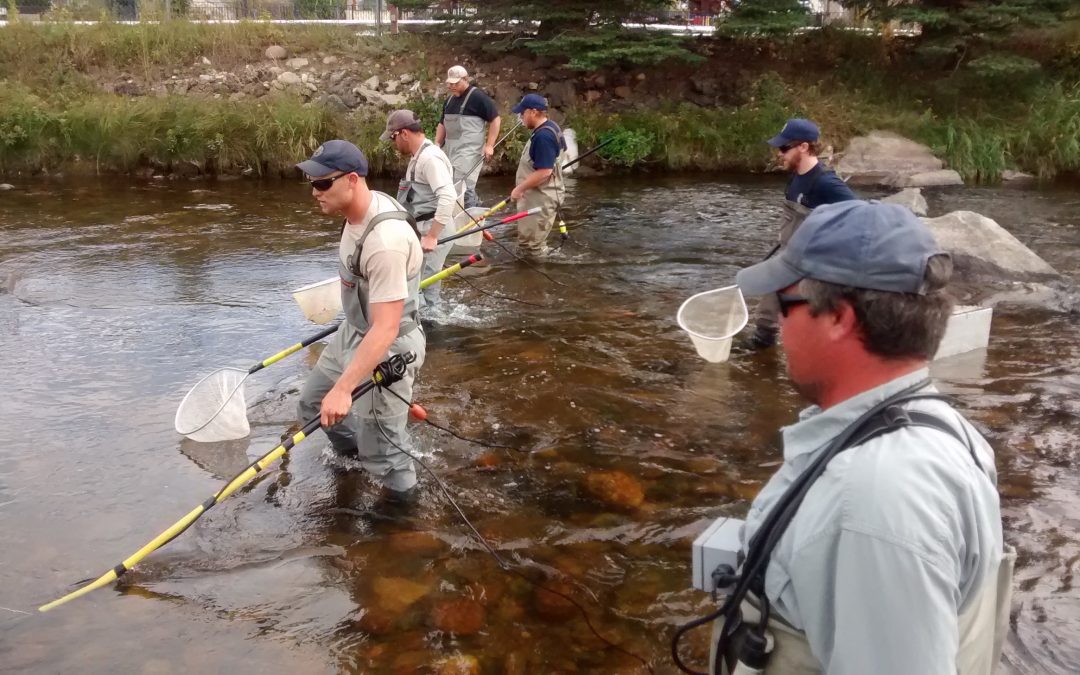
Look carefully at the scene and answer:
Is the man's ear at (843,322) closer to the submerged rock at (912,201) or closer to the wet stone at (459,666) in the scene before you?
the wet stone at (459,666)

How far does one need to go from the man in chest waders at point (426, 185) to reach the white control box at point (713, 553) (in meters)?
4.81

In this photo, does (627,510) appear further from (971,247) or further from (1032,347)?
(971,247)

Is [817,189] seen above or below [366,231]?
above

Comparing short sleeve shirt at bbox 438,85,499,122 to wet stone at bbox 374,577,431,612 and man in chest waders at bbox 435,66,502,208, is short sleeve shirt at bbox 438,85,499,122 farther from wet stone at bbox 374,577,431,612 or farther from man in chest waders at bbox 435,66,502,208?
wet stone at bbox 374,577,431,612

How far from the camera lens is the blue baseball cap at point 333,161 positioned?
4023 millimetres

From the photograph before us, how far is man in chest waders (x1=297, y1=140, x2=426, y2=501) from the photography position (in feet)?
13.1

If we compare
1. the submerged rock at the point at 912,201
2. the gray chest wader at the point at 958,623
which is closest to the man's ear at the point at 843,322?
the gray chest wader at the point at 958,623

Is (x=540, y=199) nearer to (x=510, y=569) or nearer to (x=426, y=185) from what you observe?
(x=426, y=185)

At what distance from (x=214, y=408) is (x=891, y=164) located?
13741mm

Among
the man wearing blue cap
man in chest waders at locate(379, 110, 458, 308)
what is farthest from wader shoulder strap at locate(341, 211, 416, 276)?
the man wearing blue cap

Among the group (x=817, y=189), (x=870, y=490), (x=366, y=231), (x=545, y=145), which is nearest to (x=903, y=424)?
(x=870, y=490)

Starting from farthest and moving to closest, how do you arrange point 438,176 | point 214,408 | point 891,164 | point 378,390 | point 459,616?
point 891,164 → point 438,176 → point 214,408 → point 378,390 → point 459,616

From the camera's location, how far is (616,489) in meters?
4.97

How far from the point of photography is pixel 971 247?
30.8 ft
